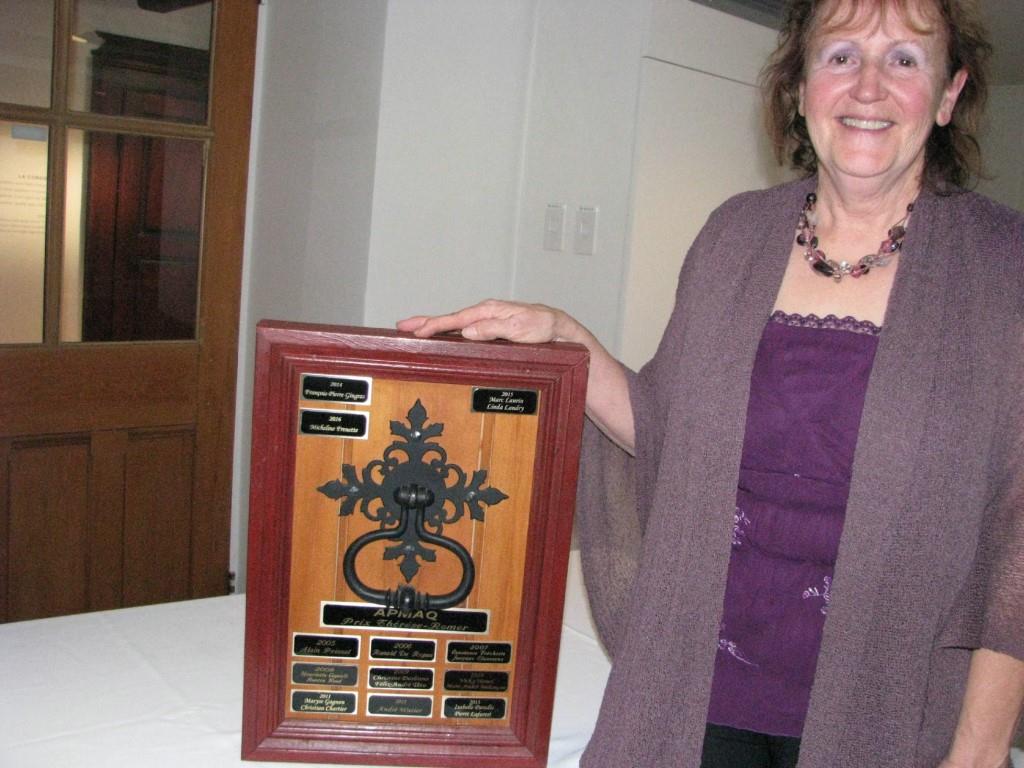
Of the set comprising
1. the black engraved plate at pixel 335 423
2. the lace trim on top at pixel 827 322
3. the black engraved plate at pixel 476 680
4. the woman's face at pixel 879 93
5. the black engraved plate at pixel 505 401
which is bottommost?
the black engraved plate at pixel 476 680

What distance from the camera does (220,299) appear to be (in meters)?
3.07

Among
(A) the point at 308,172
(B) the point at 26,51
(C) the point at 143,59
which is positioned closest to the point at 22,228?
(B) the point at 26,51

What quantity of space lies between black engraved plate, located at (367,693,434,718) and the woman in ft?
0.64

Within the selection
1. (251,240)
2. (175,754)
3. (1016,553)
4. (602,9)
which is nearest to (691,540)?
(1016,553)

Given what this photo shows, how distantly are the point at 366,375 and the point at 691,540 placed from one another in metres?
0.38

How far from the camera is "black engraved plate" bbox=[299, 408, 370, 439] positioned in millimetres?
996

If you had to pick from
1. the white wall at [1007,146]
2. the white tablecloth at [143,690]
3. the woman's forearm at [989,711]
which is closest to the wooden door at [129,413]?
the white tablecloth at [143,690]

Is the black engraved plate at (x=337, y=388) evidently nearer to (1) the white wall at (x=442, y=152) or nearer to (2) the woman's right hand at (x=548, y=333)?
(2) the woman's right hand at (x=548, y=333)

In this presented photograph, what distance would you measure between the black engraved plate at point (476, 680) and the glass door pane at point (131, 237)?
208 centimetres

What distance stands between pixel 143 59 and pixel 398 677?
231 centimetres

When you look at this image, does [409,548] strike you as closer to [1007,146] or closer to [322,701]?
[322,701]

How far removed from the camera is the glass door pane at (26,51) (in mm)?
2518

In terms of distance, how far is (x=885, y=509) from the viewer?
949 millimetres

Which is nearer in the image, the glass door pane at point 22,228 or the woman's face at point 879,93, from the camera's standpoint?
the woman's face at point 879,93
